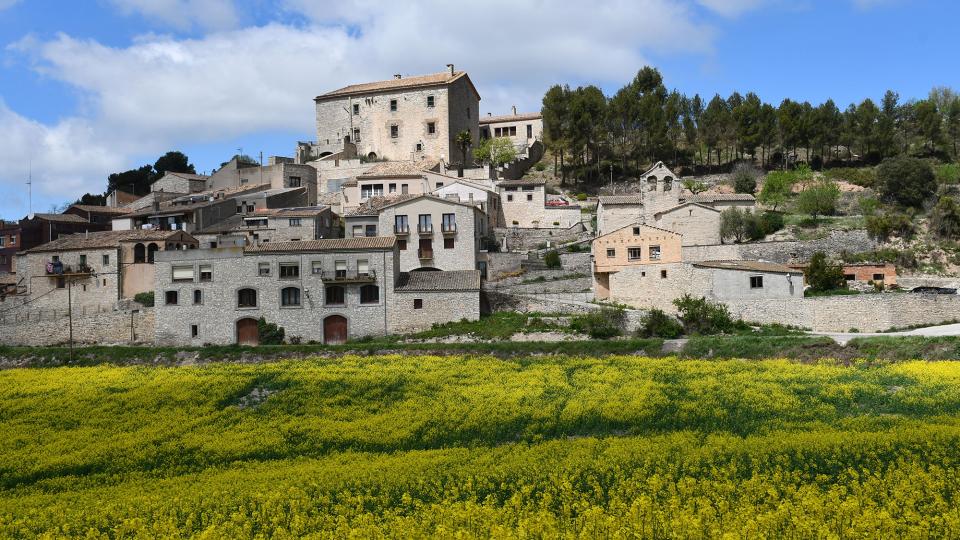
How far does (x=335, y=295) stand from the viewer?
169 feet

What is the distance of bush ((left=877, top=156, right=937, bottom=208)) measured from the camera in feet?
203

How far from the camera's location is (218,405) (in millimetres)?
32875

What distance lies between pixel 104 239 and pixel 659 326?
39211 millimetres

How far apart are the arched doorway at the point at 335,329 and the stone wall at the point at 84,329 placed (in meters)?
11.9

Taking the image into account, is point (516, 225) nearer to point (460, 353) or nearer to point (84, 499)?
point (460, 353)

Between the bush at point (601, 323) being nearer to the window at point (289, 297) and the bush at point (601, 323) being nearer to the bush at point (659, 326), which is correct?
the bush at point (659, 326)

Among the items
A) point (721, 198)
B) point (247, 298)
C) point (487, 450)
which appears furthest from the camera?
point (721, 198)

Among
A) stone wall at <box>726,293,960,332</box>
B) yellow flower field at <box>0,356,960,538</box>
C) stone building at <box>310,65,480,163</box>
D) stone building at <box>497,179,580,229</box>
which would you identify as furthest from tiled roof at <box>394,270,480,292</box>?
stone building at <box>310,65,480,163</box>

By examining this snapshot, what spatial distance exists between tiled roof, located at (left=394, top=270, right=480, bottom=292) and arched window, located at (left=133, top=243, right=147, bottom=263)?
739 inches

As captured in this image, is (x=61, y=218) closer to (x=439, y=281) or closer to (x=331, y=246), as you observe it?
(x=331, y=246)

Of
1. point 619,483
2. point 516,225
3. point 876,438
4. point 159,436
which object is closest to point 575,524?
point 619,483

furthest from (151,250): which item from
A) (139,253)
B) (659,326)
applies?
(659,326)

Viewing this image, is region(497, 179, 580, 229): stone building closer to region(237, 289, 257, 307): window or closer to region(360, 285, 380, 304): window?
region(360, 285, 380, 304): window

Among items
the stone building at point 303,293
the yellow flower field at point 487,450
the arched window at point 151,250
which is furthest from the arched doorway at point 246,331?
the arched window at point 151,250
